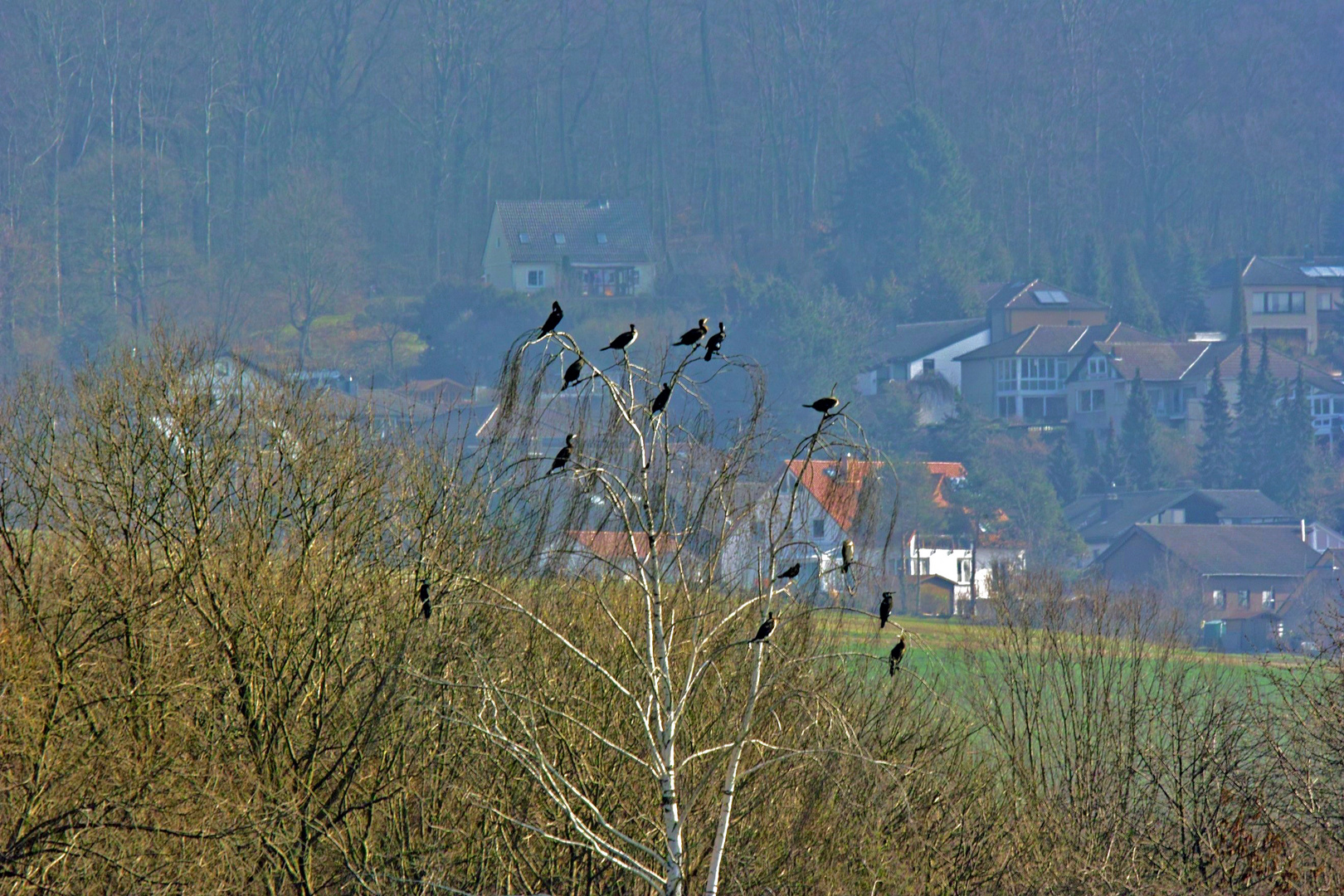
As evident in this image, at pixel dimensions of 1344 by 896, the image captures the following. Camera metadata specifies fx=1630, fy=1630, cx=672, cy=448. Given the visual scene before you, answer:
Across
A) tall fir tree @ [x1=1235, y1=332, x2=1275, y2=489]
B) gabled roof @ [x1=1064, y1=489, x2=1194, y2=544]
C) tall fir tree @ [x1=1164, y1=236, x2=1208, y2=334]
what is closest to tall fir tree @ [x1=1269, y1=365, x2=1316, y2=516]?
tall fir tree @ [x1=1235, y1=332, x2=1275, y2=489]

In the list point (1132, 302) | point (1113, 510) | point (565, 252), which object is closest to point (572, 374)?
point (1113, 510)

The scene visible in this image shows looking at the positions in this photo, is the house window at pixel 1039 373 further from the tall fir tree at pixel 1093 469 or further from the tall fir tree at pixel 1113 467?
the tall fir tree at pixel 1113 467

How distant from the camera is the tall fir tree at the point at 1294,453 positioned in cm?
9931

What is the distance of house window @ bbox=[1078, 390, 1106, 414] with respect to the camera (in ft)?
352

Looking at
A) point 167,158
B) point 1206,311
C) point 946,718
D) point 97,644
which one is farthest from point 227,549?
point 1206,311

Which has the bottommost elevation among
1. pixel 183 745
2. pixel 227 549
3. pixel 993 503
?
pixel 993 503

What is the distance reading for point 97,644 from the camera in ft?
56.9

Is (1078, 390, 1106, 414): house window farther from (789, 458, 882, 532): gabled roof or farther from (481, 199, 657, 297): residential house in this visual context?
(789, 458, 882, 532): gabled roof

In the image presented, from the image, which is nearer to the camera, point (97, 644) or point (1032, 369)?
point (97, 644)

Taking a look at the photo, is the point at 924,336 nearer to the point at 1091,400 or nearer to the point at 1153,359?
the point at 1091,400

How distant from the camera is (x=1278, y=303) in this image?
11881cm

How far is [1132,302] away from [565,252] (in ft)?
137

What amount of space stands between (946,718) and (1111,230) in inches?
4323

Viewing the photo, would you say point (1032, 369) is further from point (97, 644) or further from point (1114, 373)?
point (97, 644)
